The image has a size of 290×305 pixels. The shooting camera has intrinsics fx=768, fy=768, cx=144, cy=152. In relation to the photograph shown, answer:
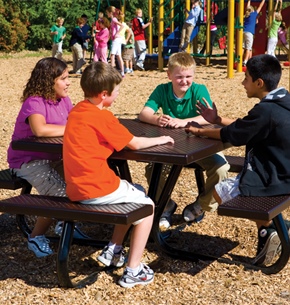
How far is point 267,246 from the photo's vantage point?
4.59 meters

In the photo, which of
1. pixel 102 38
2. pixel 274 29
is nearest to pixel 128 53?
pixel 102 38

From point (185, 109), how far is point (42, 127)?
1.08 metres

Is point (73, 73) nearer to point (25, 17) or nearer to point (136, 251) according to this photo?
point (25, 17)

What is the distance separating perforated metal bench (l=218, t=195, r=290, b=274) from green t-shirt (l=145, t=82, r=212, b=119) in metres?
1.03

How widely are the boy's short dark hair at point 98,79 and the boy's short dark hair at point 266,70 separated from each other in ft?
2.74

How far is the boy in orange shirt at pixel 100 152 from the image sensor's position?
13.8 feet

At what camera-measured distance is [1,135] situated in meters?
8.99

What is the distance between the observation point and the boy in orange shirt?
422 cm

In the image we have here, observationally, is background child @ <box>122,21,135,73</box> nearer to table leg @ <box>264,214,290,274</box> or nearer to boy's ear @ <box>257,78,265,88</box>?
boy's ear @ <box>257,78,265,88</box>

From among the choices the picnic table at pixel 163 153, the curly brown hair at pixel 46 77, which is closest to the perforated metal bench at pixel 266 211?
the picnic table at pixel 163 153

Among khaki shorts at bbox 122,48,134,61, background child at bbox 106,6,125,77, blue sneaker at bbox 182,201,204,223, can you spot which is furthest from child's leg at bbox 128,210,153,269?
khaki shorts at bbox 122,48,134,61

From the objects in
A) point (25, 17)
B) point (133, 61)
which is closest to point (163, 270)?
point (133, 61)

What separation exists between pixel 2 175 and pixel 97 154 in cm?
110

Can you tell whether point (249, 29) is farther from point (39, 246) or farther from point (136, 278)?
point (136, 278)
